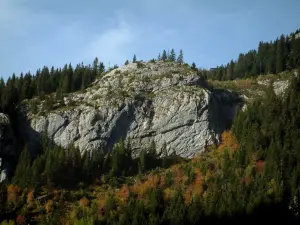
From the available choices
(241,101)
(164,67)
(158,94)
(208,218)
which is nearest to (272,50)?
(241,101)

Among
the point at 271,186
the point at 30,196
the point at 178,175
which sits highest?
the point at 178,175

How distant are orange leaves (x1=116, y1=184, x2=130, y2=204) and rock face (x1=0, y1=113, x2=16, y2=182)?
31713 millimetres

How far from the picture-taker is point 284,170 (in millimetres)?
102188

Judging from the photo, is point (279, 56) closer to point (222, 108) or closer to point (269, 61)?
point (269, 61)

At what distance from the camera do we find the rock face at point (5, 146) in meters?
109

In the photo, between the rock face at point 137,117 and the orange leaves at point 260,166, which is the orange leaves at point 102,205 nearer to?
the rock face at point 137,117

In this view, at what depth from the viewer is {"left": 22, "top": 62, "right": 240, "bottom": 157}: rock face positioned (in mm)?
123188

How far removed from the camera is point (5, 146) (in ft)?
374

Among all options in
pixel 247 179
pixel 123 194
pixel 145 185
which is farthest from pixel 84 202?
pixel 247 179

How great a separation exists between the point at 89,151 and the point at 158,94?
3155 cm

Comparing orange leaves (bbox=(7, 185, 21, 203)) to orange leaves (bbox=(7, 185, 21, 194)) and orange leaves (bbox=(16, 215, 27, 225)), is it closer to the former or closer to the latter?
orange leaves (bbox=(7, 185, 21, 194))

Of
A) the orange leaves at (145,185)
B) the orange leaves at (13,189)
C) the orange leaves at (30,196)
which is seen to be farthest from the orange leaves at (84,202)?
the orange leaves at (13,189)

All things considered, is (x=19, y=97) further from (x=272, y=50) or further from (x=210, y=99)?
(x=272, y=50)

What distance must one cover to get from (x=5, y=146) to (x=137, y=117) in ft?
133
